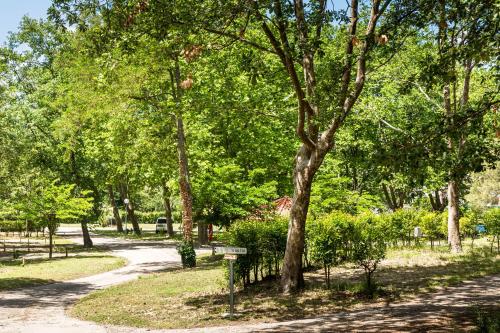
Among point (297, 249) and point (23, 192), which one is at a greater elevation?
point (23, 192)

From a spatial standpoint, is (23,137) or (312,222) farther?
(23,137)

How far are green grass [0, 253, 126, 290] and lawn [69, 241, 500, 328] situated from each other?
15.3 ft

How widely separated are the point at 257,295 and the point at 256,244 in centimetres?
153

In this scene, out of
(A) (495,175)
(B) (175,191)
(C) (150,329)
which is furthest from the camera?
(A) (495,175)

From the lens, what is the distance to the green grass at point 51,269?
19.5 metres

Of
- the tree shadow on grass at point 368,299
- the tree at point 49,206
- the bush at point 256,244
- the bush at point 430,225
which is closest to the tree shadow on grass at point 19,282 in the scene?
the tree at point 49,206

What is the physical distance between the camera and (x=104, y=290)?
16672 mm

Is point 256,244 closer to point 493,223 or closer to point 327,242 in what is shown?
point 327,242

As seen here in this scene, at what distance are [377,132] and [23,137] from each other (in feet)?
82.6

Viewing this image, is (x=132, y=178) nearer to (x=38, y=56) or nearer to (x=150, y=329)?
(x=38, y=56)

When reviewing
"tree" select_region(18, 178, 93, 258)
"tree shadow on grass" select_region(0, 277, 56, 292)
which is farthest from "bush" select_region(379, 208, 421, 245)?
"tree" select_region(18, 178, 93, 258)

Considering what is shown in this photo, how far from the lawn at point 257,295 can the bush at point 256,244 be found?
588mm

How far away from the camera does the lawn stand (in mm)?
11438

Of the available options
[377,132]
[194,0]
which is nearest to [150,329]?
[194,0]
